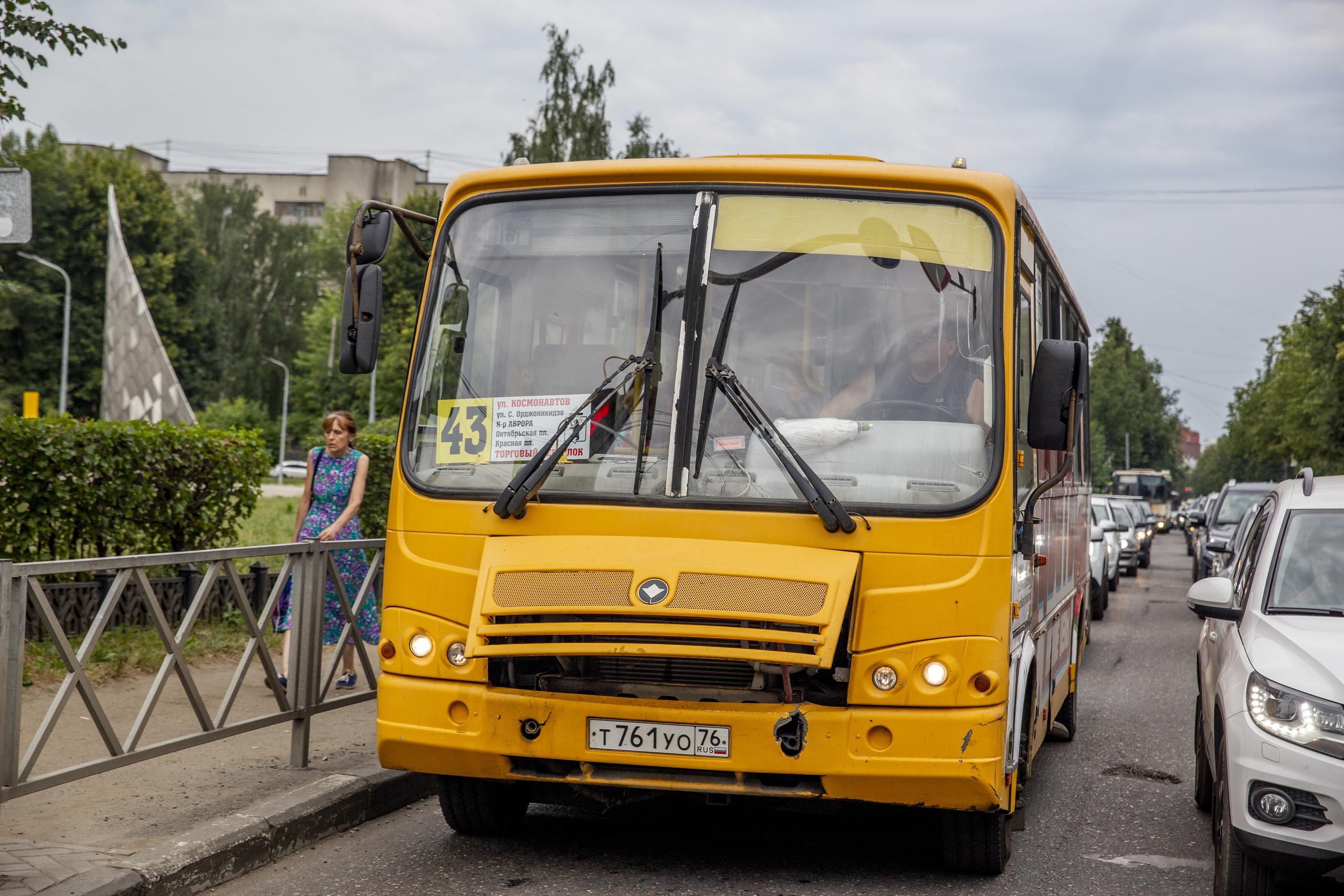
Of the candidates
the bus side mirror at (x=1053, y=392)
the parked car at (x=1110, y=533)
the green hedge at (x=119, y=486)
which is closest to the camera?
the bus side mirror at (x=1053, y=392)

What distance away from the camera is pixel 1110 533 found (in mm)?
23812

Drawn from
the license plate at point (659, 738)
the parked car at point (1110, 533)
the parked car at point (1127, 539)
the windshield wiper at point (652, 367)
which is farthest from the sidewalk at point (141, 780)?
the parked car at point (1127, 539)

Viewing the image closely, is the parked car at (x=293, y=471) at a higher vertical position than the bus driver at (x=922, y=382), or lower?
lower

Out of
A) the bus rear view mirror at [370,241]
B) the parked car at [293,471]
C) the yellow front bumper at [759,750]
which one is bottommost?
the parked car at [293,471]

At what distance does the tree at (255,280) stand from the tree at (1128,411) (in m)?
43.1

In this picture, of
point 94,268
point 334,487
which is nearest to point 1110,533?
point 334,487

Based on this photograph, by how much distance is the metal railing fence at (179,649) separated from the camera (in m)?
4.70

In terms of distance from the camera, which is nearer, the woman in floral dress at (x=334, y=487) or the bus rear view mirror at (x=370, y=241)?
the bus rear view mirror at (x=370, y=241)

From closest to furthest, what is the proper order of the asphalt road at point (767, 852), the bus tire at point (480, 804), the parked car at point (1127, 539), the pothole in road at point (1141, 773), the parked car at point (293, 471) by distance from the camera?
the asphalt road at point (767, 852) < the bus tire at point (480, 804) < the pothole in road at point (1141, 773) < the parked car at point (1127, 539) < the parked car at point (293, 471)

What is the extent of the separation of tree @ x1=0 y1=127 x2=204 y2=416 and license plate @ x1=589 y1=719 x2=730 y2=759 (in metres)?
43.6

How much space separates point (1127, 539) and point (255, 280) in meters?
51.7

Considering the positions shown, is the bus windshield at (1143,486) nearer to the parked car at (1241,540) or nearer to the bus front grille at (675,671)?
the parked car at (1241,540)

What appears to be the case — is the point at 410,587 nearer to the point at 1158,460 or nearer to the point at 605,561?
the point at 605,561

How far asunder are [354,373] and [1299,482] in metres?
4.21
